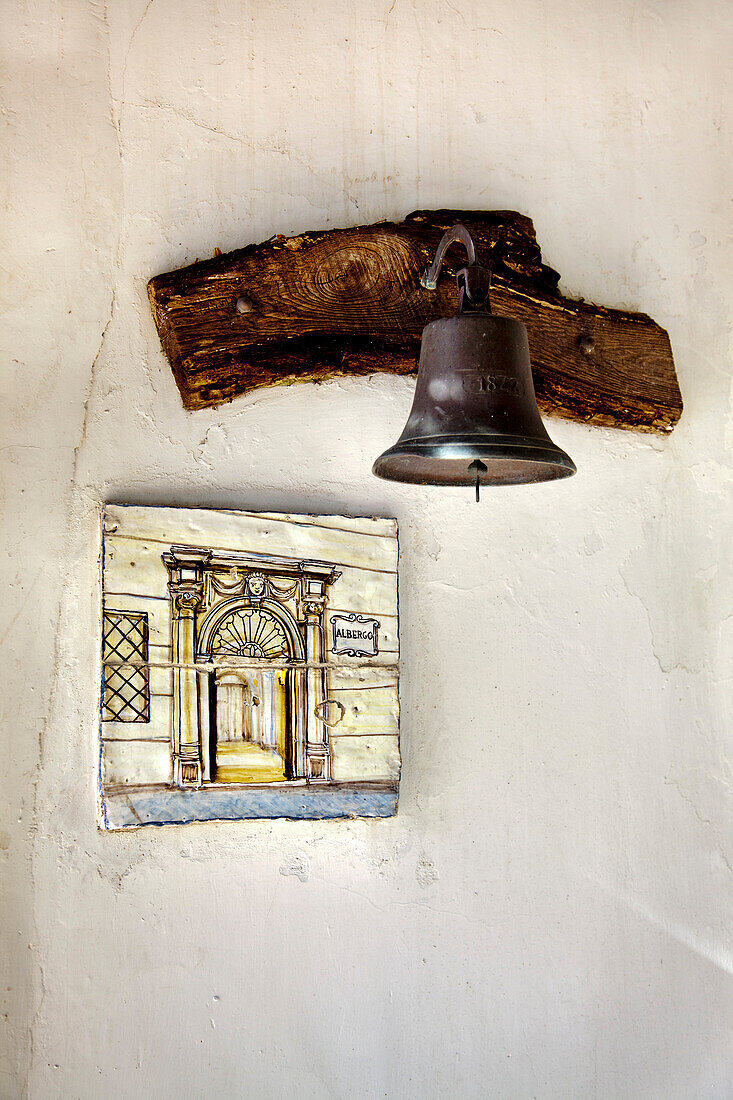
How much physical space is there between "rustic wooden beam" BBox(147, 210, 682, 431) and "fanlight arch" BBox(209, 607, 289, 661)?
361 mm

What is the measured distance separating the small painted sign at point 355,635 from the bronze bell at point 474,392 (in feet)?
1.12

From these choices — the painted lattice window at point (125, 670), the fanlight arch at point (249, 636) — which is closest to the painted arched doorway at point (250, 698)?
the fanlight arch at point (249, 636)

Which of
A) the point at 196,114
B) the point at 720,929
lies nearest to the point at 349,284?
the point at 196,114

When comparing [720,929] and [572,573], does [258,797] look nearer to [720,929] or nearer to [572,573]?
[572,573]

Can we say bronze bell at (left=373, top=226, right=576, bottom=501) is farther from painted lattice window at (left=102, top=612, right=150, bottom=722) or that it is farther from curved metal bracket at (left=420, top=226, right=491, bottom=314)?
painted lattice window at (left=102, top=612, right=150, bottom=722)

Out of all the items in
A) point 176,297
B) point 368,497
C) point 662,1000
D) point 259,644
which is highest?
point 176,297

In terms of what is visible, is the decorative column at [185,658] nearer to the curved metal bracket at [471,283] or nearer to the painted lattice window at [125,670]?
the painted lattice window at [125,670]

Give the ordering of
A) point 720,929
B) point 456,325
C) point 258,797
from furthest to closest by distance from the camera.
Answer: point 720,929 → point 258,797 → point 456,325

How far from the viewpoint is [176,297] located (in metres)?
1.50

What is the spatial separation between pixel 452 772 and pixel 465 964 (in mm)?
318

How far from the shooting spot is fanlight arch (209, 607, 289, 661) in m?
1.49

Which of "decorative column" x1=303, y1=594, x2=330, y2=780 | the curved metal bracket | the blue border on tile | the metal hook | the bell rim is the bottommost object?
the blue border on tile

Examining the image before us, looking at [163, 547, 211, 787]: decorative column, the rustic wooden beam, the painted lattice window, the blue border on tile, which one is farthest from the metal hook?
the blue border on tile

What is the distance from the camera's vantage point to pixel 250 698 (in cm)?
150
